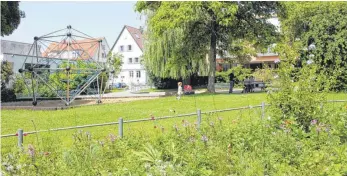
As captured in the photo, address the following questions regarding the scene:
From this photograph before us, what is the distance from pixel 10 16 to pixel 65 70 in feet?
20.2

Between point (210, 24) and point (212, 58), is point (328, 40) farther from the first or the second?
point (210, 24)

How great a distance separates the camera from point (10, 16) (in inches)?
909

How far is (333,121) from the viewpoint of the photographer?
6676mm

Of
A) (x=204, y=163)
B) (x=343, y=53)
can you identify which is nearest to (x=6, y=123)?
(x=204, y=163)

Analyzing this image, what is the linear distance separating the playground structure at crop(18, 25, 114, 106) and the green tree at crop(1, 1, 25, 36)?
191 centimetres

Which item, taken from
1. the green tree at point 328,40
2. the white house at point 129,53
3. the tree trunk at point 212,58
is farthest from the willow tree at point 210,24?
the white house at point 129,53

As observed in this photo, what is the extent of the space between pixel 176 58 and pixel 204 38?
2573 mm

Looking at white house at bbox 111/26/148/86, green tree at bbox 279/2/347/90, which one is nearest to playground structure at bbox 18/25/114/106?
green tree at bbox 279/2/347/90

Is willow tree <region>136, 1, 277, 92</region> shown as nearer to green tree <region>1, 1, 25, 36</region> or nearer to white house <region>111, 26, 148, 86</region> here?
green tree <region>1, 1, 25, 36</region>

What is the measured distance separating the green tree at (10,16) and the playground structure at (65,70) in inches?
75.3

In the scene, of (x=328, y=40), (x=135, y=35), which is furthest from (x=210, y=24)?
(x=135, y=35)

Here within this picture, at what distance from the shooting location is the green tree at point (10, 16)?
21.8 m

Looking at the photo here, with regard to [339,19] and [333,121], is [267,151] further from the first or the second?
[339,19]

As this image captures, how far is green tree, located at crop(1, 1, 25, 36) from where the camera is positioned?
71.7ft
